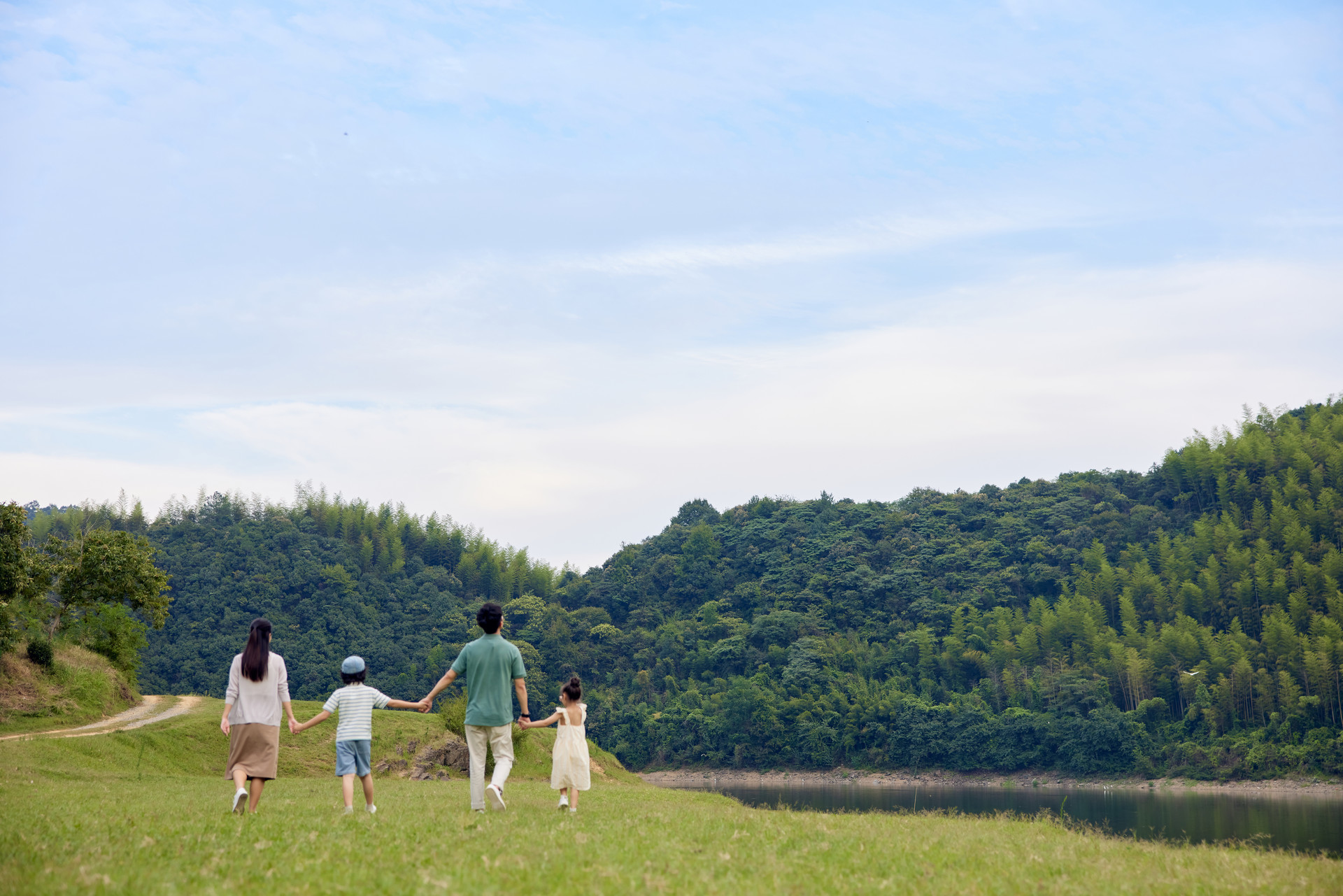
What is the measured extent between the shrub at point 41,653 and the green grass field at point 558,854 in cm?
2073

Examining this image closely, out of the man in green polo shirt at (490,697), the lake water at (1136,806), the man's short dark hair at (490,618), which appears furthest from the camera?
the lake water at (1136,806)

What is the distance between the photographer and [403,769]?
30391 millimetres

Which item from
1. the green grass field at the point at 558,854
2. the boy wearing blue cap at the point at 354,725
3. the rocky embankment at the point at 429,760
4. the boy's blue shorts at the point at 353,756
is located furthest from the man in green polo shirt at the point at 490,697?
the rocky embankment at the point at 429,760

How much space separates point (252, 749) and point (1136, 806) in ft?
163

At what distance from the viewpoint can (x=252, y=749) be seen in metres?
10.7

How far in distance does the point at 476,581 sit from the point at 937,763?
55781 mm

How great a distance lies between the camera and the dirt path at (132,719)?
26688 millimetres

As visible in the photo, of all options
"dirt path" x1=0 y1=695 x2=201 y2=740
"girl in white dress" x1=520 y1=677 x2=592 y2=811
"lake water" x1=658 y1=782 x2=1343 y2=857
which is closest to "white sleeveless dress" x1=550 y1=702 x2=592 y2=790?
"girl in white dress" x1=520 y1=677 x2=592 y2=811

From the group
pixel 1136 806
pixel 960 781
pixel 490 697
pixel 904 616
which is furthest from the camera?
pixel 904 616

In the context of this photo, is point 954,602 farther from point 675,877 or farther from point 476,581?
point 675,877

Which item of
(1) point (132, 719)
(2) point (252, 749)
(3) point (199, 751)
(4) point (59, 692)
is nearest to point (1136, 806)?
(3) point (199, 751)

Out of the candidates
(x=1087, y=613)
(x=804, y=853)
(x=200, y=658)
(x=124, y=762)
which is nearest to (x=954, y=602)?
(x=1087, y=613)

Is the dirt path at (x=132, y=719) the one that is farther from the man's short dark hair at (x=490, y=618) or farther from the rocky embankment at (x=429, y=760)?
the man's short dark hair at (x=490, y=618)

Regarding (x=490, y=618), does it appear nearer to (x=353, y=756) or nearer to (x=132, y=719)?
(x=353, y=756)
